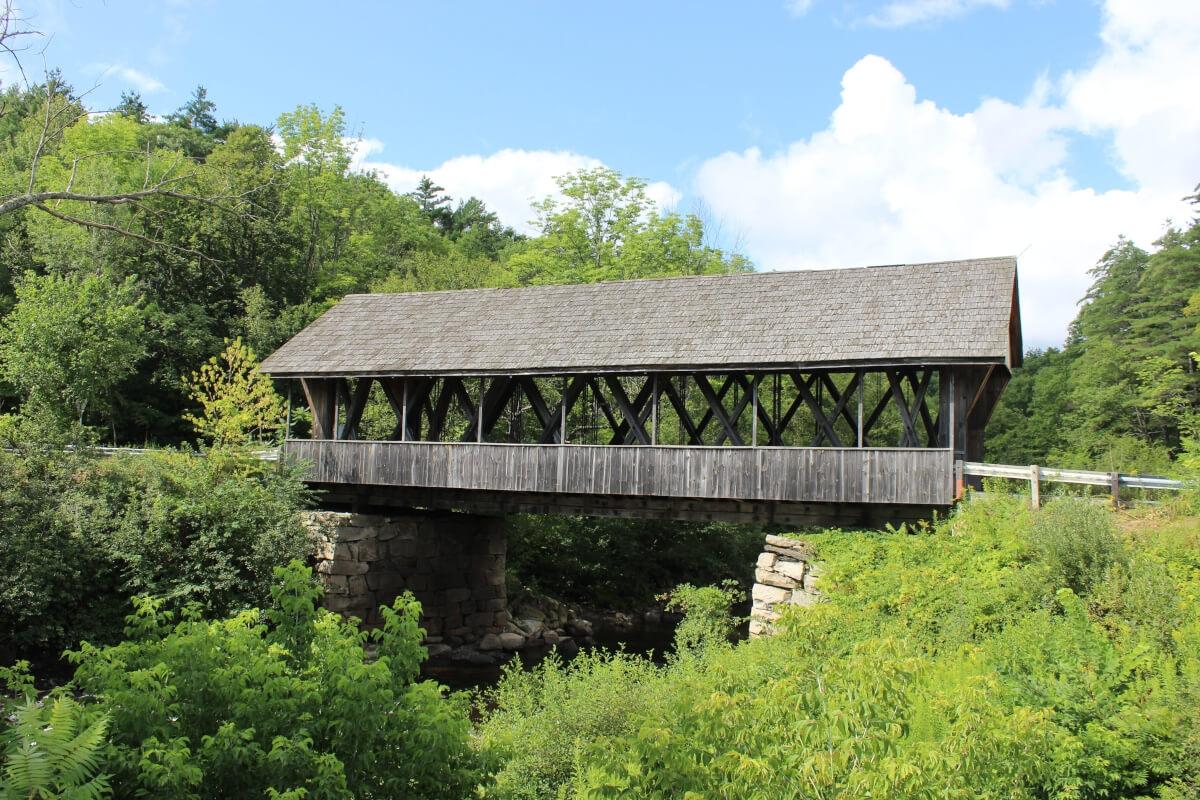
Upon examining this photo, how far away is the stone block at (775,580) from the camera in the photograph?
1336 centimetres

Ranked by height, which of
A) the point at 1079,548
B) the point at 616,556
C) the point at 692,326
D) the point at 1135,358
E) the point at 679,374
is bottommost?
the point at 616,556

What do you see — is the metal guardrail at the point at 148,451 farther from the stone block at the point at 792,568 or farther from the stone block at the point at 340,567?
the stone block at the point at 792,568

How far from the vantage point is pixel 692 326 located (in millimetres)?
16203

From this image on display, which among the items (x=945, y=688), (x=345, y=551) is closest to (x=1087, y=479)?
(x=945, y=688)

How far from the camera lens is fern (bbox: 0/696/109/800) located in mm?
3986

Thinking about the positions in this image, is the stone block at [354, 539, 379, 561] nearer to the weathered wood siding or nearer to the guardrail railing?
the weathered wood siding

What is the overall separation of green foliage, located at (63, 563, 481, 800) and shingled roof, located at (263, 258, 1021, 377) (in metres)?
9.56

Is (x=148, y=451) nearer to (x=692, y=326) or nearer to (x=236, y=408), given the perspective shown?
(x=236, y=408)

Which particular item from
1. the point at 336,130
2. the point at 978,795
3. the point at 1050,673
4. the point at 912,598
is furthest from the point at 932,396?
the point at 978,795

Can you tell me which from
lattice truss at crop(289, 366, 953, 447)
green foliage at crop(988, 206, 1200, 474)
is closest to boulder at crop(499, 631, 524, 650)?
lattice truss at crop(289, 366, 953, 447)

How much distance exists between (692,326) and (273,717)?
1155 cm

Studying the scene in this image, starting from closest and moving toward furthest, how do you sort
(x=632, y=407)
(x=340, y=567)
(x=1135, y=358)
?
(x=632, y=407) < (x=340, y=567) < (x=1135, y=358)

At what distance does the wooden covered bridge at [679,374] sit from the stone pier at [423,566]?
2.85ft

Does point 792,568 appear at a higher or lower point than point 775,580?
higher
